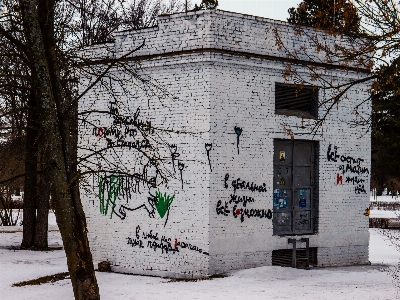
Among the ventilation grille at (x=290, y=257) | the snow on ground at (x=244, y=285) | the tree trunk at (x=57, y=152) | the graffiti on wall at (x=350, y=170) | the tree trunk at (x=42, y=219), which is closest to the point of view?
the tree trunk at (x=57, y=152)

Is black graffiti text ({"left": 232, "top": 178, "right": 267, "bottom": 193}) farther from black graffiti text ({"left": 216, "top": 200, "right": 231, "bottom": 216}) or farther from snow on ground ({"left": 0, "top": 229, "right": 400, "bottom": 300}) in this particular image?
snow on ground ({"left": 0, "top": 229, "right": 400, "bottom": 300})

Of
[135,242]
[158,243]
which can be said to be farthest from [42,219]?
[158,243]

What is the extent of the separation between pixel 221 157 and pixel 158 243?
2574 mm

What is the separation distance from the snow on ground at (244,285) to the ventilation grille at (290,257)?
0.62 m

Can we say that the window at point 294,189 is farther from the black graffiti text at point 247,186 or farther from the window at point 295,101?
the window at point 295,101

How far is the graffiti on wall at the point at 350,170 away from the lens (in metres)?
16.9

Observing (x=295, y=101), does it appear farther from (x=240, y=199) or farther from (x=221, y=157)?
(x=240, y=199)

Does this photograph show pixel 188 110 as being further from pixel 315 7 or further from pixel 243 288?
pixel 315 7

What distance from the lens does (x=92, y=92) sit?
17.1 metres

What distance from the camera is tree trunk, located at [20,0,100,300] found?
390 inches

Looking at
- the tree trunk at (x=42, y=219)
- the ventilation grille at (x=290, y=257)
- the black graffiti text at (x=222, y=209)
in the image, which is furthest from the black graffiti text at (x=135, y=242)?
the tree trunk at (x=42, y=219)

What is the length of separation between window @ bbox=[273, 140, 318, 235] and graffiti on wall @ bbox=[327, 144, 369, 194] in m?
0.60

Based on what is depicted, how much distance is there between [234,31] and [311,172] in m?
4.17

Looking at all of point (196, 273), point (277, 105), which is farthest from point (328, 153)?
point (196, 273)
